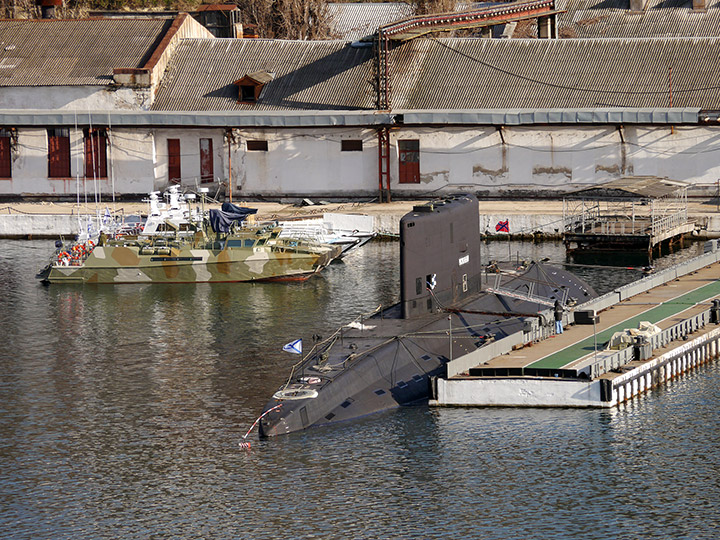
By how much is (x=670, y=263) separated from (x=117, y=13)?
7875 cm

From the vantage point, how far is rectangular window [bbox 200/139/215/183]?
8912cm

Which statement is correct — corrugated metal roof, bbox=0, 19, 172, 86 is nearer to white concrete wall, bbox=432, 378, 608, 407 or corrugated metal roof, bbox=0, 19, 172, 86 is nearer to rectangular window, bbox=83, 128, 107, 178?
rectangular window, bbox=83, 128, 107, 178

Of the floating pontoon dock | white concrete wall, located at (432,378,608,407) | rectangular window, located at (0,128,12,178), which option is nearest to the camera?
white concrete wall, located at (432,378,608,407)

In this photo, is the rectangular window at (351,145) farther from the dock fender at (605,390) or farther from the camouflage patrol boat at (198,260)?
the dock fender at (605,390)

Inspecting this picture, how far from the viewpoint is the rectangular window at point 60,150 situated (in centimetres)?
9044

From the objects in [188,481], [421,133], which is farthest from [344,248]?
[188,481]

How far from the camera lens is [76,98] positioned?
91.0m

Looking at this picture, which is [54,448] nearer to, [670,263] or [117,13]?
[670,263]

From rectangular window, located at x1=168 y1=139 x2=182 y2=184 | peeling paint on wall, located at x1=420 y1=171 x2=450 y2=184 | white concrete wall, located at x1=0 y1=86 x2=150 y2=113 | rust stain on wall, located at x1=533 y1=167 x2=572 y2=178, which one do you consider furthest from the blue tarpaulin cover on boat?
white concrete wall, located at x1=0 y1=86 x2=150 y2=113

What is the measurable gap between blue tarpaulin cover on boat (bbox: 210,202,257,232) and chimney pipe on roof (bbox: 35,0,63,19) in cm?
4670

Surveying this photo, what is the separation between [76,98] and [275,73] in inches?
579

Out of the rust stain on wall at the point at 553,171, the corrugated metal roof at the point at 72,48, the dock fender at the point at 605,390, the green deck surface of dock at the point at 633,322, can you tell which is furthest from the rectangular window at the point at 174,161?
the dock fender at the point at 605,390

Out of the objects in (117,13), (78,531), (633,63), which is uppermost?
(117,13)

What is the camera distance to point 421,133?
8538 centimetres
